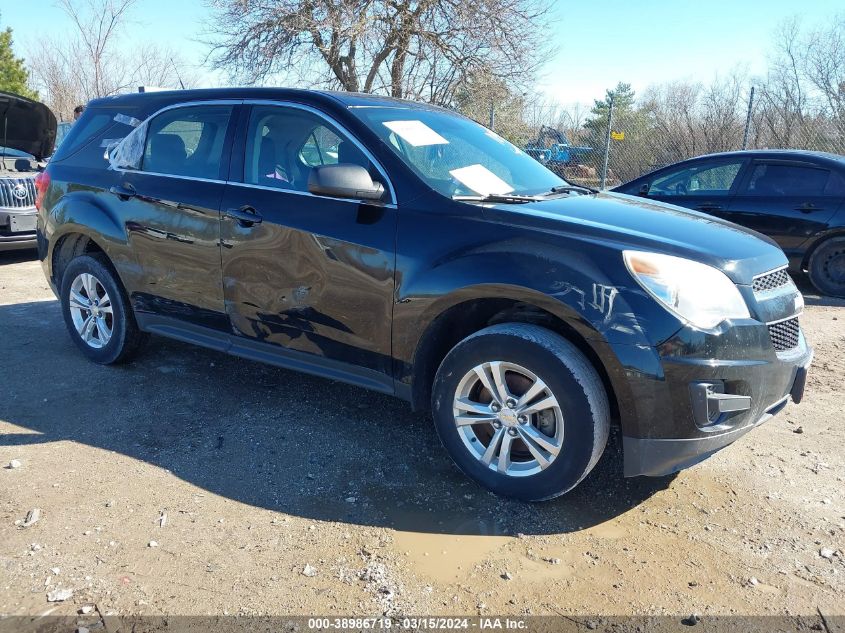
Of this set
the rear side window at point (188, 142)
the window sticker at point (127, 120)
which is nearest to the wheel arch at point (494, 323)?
the rear side window at point (188, 142)

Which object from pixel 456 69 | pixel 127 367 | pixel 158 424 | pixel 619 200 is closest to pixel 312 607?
pixel 158 424

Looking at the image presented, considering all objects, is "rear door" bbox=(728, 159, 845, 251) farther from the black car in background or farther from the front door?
the front door

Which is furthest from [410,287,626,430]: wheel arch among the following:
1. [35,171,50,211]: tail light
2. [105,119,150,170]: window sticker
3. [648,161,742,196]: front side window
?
[648,161,742,196]: front side window

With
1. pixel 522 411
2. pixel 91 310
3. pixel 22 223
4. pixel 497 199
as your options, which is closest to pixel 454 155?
pixel 497 199

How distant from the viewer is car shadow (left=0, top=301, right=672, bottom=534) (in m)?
3.15

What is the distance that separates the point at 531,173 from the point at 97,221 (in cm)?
293

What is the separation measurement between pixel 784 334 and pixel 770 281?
25 centimetres

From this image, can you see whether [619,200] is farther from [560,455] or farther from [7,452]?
[7,452]

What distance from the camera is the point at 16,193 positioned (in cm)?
848

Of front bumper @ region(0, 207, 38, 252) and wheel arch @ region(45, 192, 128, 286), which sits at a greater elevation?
wheel arch @ region(45, 192, 128, 286)

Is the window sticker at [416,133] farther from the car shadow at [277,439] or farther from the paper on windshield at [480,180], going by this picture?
A: the car shadow at [277,439]

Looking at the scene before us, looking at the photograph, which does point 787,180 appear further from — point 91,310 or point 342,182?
point 91,310

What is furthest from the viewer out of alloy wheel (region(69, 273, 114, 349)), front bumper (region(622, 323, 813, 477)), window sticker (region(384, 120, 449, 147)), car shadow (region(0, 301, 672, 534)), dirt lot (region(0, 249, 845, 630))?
alloy wheel (region(69, 273, 114, 349))

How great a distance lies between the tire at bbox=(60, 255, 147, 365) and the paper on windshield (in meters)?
2.56
